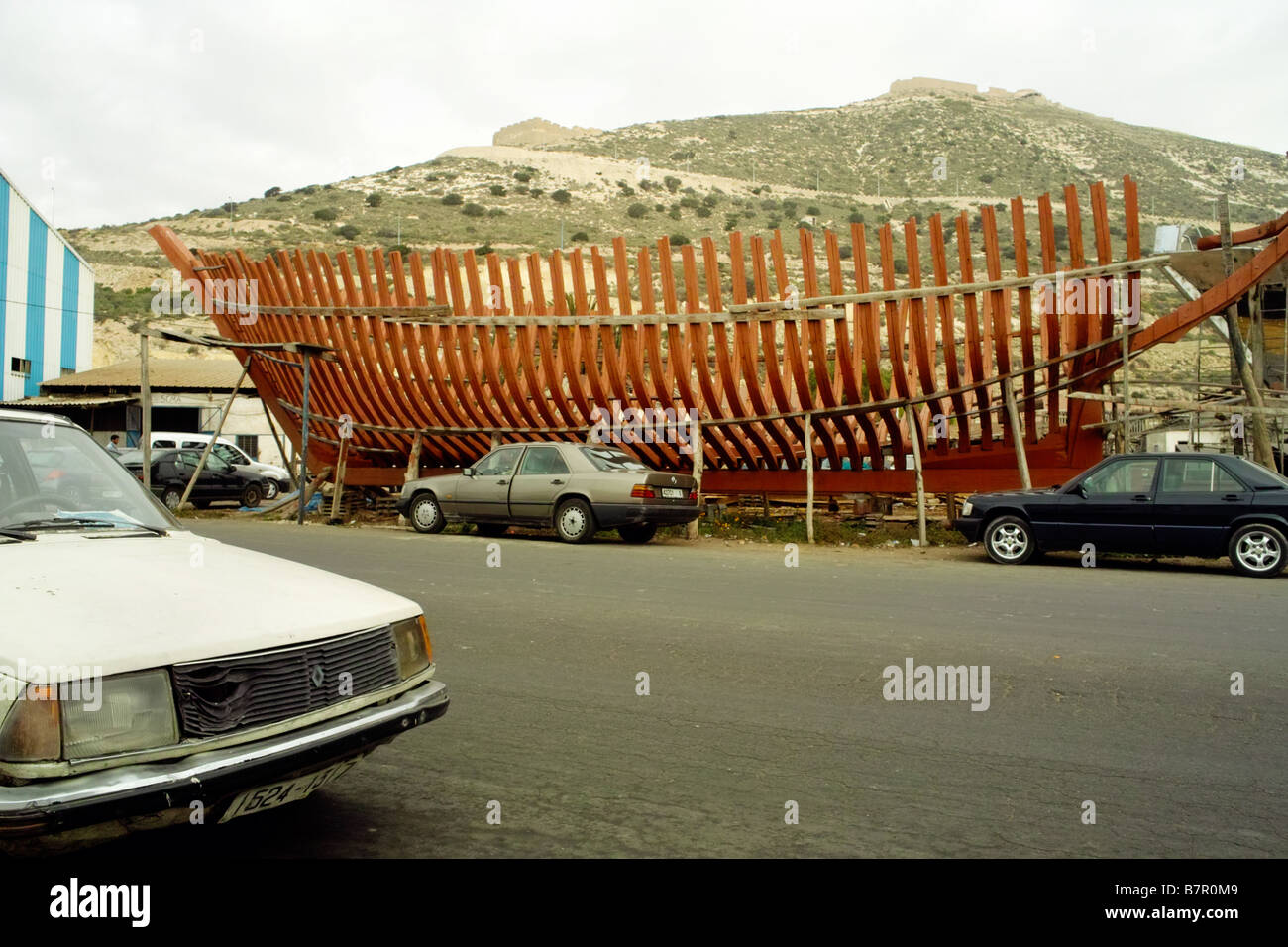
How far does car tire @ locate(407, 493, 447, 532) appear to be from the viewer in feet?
54.3

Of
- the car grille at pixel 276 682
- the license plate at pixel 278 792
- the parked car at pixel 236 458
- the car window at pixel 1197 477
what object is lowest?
the license plate at pixel 278 792

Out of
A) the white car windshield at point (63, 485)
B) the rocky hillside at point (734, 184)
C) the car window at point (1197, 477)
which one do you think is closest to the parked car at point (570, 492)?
the car window at point (1197, 477)

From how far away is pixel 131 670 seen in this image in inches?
107

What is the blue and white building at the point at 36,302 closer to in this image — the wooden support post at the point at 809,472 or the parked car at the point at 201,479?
the parked car at the point at 201,479

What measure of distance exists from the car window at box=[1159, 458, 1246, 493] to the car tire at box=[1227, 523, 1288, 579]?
0.53 m

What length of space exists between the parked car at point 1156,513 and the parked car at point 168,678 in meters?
10.6

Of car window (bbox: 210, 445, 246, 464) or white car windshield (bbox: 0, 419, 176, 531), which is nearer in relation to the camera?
white car windshield (bbox: 0, 419, 176, 531)

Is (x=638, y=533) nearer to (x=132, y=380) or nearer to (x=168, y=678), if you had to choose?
(x=168, y=678)

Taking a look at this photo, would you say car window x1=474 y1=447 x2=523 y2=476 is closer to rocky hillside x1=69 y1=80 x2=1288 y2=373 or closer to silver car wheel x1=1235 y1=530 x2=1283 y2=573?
silver car wheel x1=1235 y1=530 x2=1283 y2=573

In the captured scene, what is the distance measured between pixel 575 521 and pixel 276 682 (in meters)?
11.6

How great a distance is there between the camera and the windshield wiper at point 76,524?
144 inches

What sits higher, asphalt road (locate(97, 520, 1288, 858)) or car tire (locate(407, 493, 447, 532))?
car tire (locate(407, 493, 447, 532))

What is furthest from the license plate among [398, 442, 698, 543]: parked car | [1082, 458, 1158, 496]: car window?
[1082, 458, 1158, 496]: car window

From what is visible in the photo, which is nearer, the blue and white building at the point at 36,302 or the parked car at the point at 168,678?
the parked car at the point at 168,678
